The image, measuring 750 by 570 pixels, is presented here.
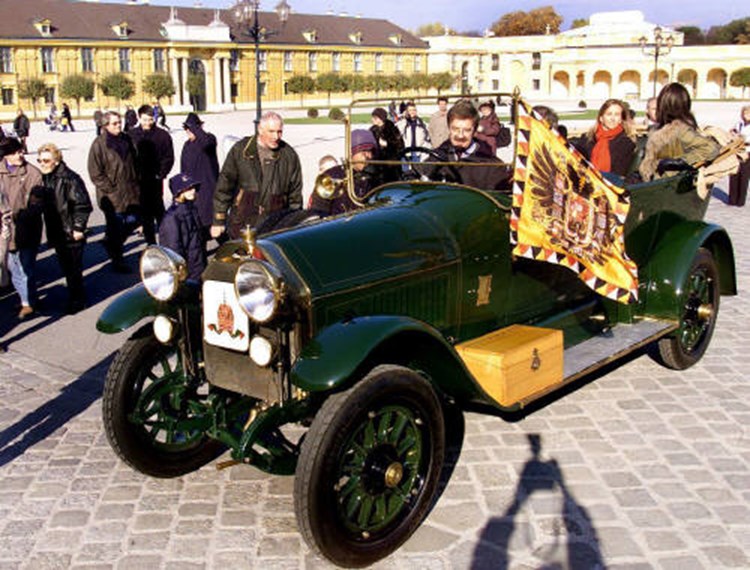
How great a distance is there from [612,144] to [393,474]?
13.9 feet

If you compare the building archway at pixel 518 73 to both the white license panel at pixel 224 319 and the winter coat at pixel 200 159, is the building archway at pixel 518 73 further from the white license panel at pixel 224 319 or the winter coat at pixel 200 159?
the white license panel at pixel 224 319

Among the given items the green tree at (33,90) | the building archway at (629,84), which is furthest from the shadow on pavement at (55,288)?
the building archway at (629,84)

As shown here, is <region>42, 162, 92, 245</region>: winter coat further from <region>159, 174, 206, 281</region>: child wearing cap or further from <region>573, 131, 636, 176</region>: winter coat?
<region>573, 131, 636, 176</region>: winter coat

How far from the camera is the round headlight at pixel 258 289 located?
356cm

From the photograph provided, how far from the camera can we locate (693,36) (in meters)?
124

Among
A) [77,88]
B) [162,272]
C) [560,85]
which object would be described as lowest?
[162,272]

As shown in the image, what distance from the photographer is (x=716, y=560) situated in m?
3.64

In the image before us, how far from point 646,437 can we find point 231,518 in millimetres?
2566

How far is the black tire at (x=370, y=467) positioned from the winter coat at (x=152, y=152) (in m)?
7.53

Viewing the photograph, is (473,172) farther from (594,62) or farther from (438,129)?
(594,62)

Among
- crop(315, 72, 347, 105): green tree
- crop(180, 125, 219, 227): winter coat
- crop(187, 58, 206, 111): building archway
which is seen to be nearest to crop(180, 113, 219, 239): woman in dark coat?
crop(180, 125, 219, 227): winter coat

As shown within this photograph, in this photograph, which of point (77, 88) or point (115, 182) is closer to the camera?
point (115, 182)

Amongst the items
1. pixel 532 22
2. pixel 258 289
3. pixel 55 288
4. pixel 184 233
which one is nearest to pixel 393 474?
pixel 258 289

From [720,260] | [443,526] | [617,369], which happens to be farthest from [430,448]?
→ [720,260]
